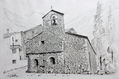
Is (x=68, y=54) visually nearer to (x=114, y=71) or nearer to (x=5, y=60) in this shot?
(x=114, y=71)

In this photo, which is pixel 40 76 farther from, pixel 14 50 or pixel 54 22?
pixel 54 22

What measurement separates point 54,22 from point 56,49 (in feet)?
1.03

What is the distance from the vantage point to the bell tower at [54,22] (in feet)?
5.85

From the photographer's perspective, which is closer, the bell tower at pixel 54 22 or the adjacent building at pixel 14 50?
the adjacent building at pixel 14 50

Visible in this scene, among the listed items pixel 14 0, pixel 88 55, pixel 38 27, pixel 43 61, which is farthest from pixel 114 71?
pixel 14 0

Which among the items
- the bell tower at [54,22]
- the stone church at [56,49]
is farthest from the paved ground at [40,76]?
the bell tower at [54,22]

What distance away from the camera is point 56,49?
180 cm

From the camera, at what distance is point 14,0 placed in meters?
1.87

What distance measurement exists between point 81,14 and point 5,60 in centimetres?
99

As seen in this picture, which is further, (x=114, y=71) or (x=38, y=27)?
(x=38, y=27)

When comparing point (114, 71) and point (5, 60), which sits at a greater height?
point (5, 60)

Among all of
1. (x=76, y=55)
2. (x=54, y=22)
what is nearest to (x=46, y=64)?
(x=76, y=55)

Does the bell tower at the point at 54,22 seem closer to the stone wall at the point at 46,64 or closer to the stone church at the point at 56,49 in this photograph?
the stone church at the point at 56,49

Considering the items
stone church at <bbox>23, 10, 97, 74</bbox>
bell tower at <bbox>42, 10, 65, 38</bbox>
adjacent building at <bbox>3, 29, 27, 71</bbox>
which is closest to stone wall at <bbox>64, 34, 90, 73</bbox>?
stone church at <bbox>23, 10, 97, 74</bbox>
